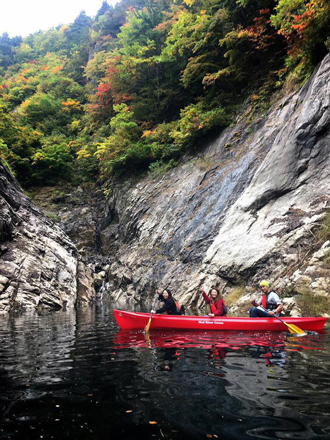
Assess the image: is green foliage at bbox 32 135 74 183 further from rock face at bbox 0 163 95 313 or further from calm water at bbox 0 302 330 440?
calm water at bbox 0 302 330 440

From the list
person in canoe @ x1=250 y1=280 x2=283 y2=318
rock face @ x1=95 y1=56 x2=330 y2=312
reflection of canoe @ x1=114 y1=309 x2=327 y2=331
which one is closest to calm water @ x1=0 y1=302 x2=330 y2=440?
reflection of canoe @ x1=114 y1=309 x2=327 y2=331

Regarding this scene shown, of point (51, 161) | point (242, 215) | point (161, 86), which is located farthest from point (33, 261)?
point (161, 86)

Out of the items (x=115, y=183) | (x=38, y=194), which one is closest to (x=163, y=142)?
(x=115, y=183)

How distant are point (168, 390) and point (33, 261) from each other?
15.6 m

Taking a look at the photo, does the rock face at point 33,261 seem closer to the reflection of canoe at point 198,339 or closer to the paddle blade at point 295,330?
the reflection of canoe at point 198,339

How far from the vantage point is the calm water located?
2.68 meters

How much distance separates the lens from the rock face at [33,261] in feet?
50.9

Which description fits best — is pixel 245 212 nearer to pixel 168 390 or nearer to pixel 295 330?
pixel 295 330

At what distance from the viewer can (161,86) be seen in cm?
2536

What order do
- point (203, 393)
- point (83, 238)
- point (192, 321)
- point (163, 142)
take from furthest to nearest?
1. point (83, 238)
2. point (163, 142)
3. point (192, 321)
4. point (203, 393)

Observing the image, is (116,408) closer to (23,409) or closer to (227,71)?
(23,409)

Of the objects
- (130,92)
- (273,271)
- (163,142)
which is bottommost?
(273,271)

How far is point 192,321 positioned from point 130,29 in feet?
97.3

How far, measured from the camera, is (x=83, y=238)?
A: 89.9ft
